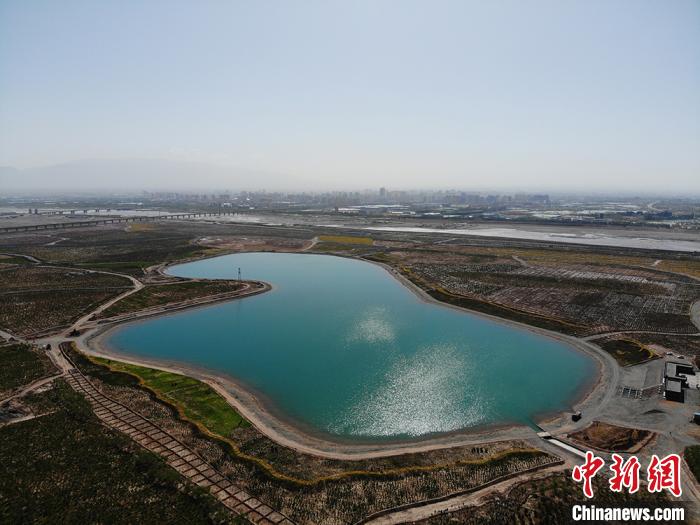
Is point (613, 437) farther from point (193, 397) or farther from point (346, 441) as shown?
point (193, 397)

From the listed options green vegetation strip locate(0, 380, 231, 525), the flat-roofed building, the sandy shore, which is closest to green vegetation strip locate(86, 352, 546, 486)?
the sandy shore

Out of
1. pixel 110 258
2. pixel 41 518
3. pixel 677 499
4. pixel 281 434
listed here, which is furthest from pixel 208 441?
pixel 110 258

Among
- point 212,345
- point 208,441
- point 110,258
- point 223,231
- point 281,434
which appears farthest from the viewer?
point 223,231

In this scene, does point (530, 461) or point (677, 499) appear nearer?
point (677, 499)

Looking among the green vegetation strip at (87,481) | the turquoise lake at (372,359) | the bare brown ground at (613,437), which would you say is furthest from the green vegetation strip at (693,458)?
the green vegetation strip at (87,481)

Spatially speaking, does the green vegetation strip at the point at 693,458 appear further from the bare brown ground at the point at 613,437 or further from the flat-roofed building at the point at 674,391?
the flat-roofed building at the point at 674,391

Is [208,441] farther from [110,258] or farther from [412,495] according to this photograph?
A: [110,258]
